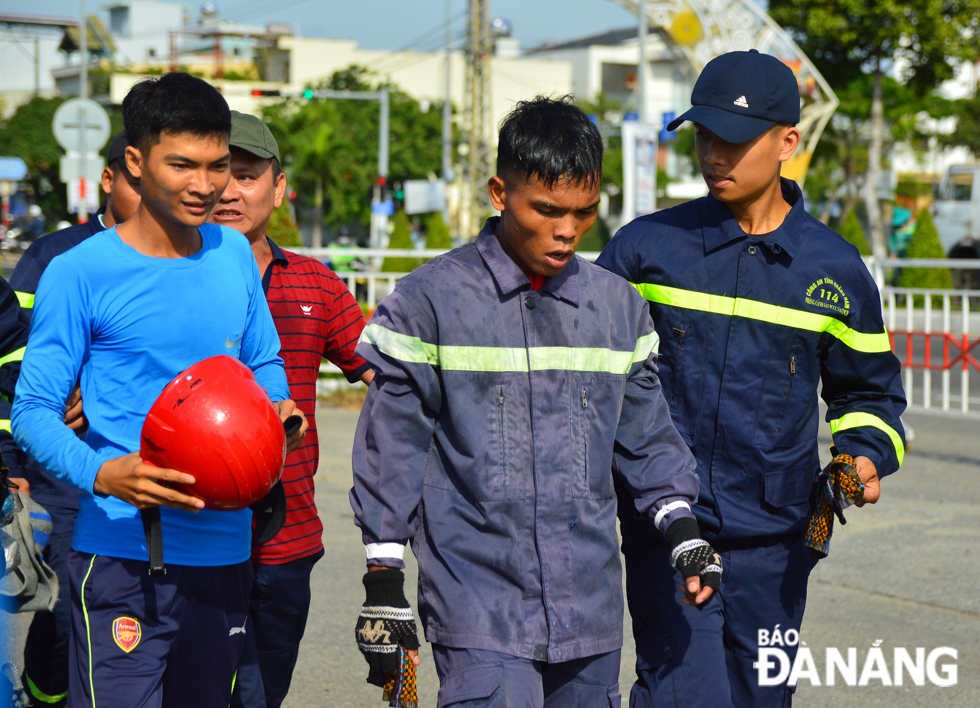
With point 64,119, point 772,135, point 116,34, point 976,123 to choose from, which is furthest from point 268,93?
point 116,34

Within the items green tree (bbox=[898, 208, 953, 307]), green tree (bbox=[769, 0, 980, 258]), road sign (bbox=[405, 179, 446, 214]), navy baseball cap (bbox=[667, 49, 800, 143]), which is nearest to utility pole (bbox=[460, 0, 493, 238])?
road sign (bbox=[405, 179, 446, 214])

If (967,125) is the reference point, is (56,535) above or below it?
below

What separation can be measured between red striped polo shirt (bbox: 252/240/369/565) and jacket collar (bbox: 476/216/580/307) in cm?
91

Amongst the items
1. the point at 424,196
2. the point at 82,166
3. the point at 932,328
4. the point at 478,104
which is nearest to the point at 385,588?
the point at 932,328

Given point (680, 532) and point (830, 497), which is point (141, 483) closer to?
point (680, 532)

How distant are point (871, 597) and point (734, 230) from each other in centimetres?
322

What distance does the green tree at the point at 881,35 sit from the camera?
2473 centimetres

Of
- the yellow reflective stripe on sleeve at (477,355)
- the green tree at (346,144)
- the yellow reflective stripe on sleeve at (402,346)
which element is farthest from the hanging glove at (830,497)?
the green tree at (346,144)

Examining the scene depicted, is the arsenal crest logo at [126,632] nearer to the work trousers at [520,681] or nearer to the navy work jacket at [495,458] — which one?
the navy work jacket at [495,458]

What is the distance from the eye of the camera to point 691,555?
2.82 metres

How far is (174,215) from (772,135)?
182 cm

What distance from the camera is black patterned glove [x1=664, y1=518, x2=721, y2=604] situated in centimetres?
282

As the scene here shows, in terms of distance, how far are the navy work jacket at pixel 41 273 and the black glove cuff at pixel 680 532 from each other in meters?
2.16

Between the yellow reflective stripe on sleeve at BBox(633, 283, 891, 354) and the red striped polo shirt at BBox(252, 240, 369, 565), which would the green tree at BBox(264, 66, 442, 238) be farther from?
the yellow reflective stripe on sleeve at BBox(633, 283, 891, 354)
